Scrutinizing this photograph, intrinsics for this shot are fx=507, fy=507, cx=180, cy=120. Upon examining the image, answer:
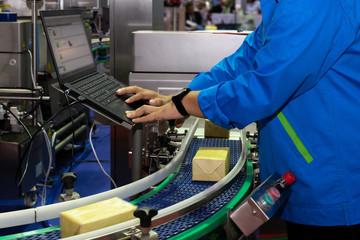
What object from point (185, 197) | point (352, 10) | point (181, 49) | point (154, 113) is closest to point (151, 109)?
point (154, 113)

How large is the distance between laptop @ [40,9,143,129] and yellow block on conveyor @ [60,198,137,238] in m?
0.39

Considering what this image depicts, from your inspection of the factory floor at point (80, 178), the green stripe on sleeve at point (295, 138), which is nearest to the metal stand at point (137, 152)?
the green stripe on sleeve at point (295, 138)

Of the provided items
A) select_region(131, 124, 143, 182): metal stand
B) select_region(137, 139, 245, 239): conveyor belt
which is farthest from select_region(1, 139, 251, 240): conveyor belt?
select_region(131, 124, 143, 182): metal stand

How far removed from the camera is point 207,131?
258cm

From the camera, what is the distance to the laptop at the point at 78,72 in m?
1.78

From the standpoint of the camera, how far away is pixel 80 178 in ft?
16.1

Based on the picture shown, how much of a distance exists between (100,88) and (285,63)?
0.84m

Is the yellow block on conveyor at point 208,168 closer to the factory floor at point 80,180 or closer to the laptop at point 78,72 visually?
the laptop at point 78,72

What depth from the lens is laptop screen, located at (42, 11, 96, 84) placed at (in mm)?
1872

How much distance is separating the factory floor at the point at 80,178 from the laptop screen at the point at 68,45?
1630 millimetres

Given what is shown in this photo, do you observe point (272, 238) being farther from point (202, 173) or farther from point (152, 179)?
point (152, 179)

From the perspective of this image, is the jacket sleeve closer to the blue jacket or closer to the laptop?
the blue jacket

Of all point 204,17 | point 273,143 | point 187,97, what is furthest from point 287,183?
point 204,17

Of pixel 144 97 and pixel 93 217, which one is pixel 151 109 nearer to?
pixel 144 97
